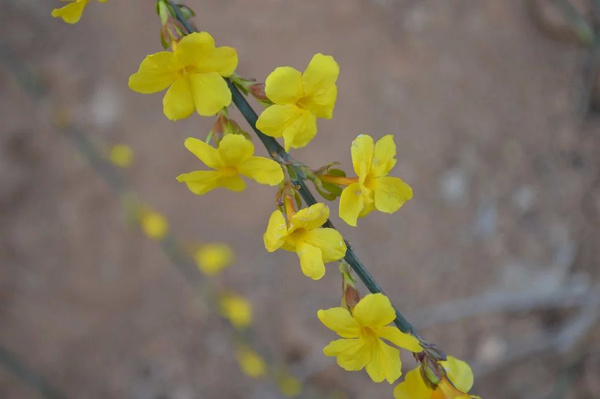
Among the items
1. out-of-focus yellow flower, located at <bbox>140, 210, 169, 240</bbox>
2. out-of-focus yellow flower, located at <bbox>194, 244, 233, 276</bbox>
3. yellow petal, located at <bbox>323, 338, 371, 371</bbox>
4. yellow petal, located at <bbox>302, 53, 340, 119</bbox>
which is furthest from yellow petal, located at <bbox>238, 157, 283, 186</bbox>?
out-of-focus yellow flower, located at <bbox>194, 244, 233, 276</bbox>

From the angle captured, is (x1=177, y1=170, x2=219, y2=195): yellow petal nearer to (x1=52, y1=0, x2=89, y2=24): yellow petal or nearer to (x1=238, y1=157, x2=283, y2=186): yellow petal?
(x1=238, y1=157, x2=283, y2=186): yellow petal

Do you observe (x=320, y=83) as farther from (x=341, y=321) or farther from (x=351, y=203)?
(x=341, y=321)

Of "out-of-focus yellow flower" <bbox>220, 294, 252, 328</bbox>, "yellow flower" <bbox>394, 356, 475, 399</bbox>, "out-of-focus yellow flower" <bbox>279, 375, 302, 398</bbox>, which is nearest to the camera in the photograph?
"yellow flower" <bbox>394, 356, 475, 399</bbox>

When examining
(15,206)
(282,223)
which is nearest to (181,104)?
(282,223)

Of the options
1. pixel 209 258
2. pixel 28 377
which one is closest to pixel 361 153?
pixel 209 258

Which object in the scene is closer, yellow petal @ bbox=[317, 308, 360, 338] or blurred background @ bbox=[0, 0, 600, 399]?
yellow petal @ bbox=[317, 308, 360, 338]

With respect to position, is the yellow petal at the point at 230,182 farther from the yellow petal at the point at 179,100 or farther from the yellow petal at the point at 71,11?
the yellow petal at the point at 71,11

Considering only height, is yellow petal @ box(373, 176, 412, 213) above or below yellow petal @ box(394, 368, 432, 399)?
above
